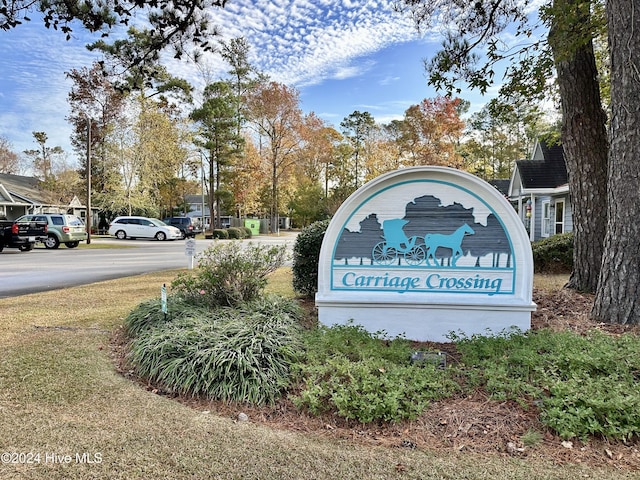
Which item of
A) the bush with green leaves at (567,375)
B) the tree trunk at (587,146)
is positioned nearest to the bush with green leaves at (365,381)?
the bush with green leaves at (567,375)

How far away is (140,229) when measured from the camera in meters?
25.2

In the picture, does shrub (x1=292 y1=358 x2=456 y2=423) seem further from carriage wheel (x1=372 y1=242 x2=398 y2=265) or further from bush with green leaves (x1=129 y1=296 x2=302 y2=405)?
carriage wheel (x1=372 y1=242 x2=398 y2=265)

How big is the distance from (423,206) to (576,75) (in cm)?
361

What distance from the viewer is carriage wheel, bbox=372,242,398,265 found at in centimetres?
447

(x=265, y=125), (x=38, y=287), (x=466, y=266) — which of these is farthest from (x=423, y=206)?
(x=265, y=125)

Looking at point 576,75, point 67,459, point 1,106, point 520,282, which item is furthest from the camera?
point 1,106

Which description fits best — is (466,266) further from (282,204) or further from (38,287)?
(282,204)

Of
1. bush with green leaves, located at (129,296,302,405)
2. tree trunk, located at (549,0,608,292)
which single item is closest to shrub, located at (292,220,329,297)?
bush with green leaves, located at (129,296,302,405)

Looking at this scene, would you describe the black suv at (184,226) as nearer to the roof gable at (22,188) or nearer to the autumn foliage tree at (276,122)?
the autumn foliage tree at (276,122)

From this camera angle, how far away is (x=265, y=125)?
3266 centimetres

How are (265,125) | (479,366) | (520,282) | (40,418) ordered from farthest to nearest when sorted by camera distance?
(265,125) → (520,282) → (479,366) → (40,418)

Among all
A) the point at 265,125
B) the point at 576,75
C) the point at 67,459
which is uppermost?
the point at 265,125

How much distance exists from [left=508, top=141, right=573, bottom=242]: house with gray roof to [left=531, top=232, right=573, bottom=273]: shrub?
776 centimetres

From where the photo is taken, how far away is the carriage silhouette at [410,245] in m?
4.38
